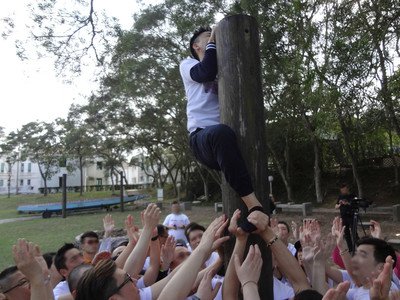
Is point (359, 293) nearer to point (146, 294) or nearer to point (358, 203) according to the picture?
point (146, 294)

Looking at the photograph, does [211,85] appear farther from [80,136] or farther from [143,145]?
[80,136]

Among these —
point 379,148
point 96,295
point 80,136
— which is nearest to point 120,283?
point 96,295

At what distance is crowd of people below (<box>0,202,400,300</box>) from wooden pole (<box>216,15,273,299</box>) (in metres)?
0.08

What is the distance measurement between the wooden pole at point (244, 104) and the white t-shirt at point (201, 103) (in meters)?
0.13

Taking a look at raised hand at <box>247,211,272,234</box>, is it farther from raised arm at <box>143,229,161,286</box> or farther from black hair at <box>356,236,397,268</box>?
raised arm at <box>143,229,161,286</box>

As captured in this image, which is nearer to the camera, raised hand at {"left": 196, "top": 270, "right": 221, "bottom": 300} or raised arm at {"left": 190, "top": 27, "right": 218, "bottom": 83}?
raised arm at {"left": 190, "top": 27, "right": 218, "bottom": 83}

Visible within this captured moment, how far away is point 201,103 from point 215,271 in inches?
42.7

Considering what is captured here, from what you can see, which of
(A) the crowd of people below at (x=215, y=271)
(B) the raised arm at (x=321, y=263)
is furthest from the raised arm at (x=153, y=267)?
(B) the raised arm at (x=321, y=263)

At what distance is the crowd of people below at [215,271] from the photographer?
1.86 m

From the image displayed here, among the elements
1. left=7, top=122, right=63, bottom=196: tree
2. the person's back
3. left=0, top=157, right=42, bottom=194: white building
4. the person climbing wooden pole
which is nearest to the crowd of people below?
the person climbing wooden pole

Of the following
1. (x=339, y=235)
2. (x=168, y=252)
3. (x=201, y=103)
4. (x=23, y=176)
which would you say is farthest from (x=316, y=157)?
(x=23, y=176)

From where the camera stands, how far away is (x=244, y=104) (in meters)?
2.06

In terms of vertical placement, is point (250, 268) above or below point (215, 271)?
above

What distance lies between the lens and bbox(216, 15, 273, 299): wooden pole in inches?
80.6
